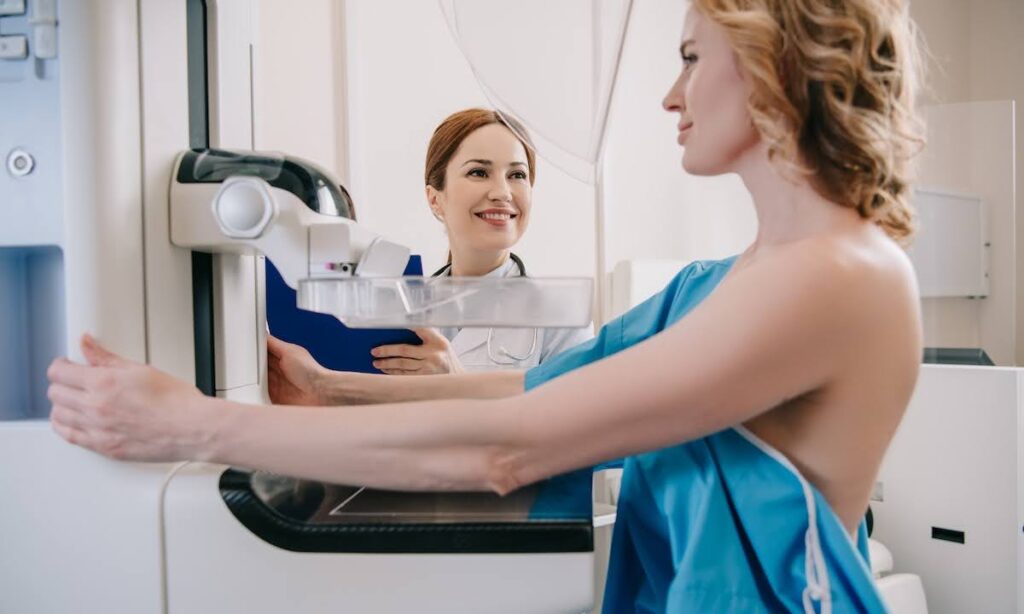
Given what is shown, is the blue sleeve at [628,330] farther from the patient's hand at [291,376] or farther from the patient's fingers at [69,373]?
the patient's fingers at [69,373]

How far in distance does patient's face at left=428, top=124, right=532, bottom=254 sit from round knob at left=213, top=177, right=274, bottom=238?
104cm

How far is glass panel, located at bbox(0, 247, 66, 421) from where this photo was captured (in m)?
0.72

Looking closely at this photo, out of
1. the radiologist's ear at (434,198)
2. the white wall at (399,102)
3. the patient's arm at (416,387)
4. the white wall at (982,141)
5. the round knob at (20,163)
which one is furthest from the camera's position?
the white wall at (982,141)

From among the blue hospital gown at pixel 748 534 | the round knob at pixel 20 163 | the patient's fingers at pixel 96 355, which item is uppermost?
the round knob at pixel 20 163

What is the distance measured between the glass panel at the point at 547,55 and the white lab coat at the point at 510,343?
2.96 feet

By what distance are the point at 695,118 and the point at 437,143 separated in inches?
43.9

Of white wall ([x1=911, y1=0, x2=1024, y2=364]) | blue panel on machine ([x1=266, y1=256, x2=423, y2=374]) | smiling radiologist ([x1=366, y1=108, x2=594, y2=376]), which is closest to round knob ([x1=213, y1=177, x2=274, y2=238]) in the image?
blue panel on machine ([x1=266, y1=256, x2=423, y2=374])

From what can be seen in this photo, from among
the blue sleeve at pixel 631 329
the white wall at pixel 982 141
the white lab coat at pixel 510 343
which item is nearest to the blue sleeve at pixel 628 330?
the blue sleeve at pixel 631 329

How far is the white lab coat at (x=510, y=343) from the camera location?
1711mm

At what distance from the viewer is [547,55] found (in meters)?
0.76

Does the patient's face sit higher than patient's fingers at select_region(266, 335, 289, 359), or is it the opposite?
the patient's face

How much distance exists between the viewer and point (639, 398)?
59cm

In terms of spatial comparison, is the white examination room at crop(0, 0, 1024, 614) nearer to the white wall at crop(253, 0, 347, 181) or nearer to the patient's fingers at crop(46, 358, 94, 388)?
the patient's fingers at crop(46, 358, 94, 388)

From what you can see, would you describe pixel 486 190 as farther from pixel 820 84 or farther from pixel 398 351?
pixel 820 84
